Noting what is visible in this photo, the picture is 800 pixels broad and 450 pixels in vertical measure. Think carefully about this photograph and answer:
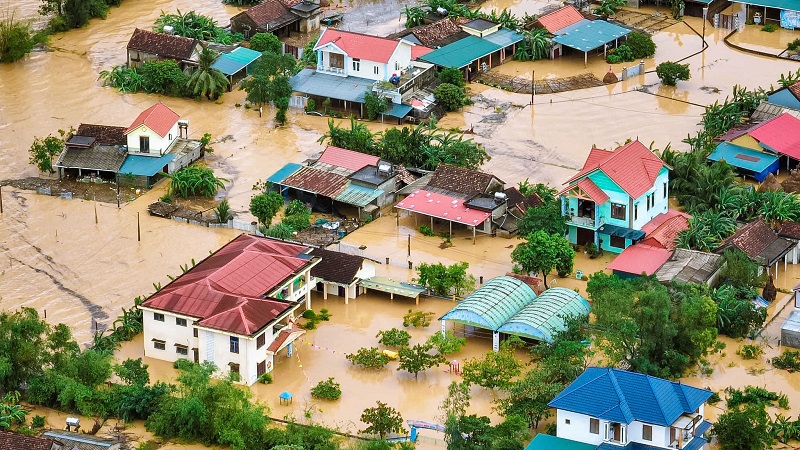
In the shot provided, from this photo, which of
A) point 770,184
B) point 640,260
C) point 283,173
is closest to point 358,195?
point 283,173

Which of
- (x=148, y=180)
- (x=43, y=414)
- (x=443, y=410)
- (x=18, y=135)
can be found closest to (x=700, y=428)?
(x=443, y=410)

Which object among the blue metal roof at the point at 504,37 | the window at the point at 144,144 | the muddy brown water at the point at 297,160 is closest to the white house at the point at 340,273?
the muddy brown water at the point at 297,160

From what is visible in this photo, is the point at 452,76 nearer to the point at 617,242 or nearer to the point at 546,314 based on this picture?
the point at 617,242

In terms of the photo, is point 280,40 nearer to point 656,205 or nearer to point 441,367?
point 656,205

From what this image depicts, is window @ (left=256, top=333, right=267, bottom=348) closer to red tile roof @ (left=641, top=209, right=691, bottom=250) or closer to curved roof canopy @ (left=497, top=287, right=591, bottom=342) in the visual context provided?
curved roof canopy @ (left=497, top=287, right=591, bottom=342)

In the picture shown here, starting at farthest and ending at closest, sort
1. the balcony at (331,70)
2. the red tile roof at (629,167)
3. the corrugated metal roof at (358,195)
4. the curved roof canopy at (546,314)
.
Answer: the balcony at (331,70) < the corrugated metal roof at (358,195) < the red tile roof at (629,167) < the curved roof canopy at (546,314)

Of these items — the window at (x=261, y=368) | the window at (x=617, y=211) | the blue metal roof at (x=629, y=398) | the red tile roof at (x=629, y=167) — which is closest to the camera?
the blue metal roof at (x=629, y=398)

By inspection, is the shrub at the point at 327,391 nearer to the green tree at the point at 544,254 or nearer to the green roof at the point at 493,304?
the green roof at the point at 493,304
